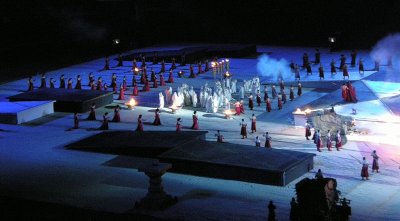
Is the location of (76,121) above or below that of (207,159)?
above

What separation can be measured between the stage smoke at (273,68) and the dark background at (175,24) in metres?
5.23

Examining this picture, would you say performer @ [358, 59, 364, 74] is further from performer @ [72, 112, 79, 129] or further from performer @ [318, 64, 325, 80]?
performer @ [72, 112, 79, 129]

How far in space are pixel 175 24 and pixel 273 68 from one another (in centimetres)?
1609

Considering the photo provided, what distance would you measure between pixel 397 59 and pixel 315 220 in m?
25.7

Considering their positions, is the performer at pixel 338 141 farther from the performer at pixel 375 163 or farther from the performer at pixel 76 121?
the performer at pixel 76 121

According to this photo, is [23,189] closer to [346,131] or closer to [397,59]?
[346,131]

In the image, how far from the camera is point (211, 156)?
72.8 ft

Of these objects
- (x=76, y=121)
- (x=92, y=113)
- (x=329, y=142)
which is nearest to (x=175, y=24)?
(x=92, y=113)

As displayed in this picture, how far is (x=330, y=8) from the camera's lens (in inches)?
2007

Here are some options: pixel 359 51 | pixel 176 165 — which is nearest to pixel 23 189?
pixel 176 165

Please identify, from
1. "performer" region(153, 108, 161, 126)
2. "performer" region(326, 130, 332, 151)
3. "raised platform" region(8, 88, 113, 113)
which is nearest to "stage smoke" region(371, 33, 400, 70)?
"raised platform" region(8, 88, 113, 113)

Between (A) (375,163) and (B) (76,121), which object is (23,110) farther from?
(A) (375,163)

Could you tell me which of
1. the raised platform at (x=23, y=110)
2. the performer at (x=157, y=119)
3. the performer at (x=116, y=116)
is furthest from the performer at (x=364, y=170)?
the raised platform at (x=23, y=110)

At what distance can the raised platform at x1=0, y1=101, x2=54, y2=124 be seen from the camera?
28.7 metres
